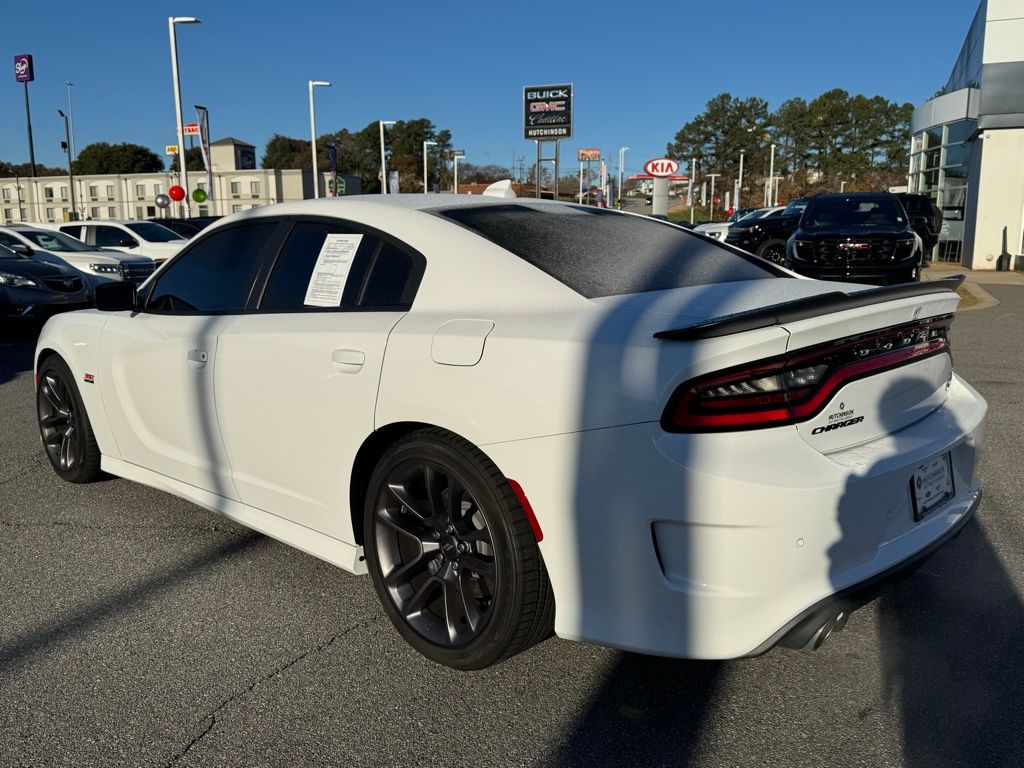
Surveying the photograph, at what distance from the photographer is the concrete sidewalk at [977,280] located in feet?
45.2

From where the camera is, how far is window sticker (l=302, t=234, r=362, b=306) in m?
3.32

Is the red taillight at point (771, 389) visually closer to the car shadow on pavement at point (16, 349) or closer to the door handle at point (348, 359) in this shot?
the door handle at point (348, 359)

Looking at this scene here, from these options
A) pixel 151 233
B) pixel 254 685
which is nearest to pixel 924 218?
pixel 151 233

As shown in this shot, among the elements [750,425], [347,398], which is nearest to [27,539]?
[347,398]

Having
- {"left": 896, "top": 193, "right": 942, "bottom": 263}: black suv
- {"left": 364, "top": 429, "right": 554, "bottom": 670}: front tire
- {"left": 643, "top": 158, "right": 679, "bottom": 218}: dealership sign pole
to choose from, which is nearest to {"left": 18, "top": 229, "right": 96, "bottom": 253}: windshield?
{"left": 896, "top": 193, "right": 942, "bottom": 263}: black suv

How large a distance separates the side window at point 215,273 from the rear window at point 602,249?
3.00 ft

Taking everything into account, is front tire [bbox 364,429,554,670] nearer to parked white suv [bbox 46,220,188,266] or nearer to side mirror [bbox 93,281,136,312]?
side mirror [bbox 93,281,136,312]

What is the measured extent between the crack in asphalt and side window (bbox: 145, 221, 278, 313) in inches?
53.7

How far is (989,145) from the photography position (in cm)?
2012

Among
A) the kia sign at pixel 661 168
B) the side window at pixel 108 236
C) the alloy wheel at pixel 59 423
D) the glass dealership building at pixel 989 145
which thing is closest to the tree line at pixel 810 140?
the kia sign at pixel 661 168

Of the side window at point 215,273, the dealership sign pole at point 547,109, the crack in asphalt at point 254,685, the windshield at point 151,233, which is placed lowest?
the crack in asphalt at point 254,685

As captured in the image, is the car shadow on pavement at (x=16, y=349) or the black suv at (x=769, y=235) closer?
the car shadow on pavement at (x=16, y=349)

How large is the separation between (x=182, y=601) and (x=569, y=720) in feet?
5.50

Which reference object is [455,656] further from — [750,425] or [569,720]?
[750,425]
